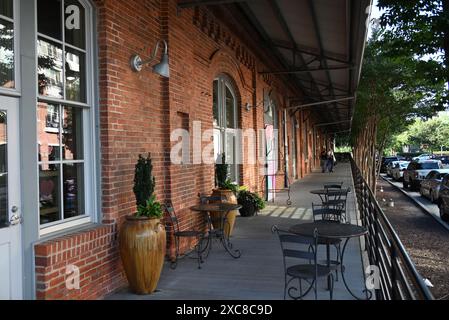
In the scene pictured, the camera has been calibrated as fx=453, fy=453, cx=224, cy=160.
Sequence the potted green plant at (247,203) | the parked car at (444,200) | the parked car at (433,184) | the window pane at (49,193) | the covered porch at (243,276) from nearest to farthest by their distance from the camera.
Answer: the window pane at (49,193), the covered porch at (243,276), the potted green plant at (247,203), the parked car at (444,200), the parked car at (433,184)

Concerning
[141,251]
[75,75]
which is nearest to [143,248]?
[141,251]

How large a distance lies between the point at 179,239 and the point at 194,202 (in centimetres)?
97

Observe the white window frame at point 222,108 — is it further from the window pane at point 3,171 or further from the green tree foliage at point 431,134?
the green tree foliage at point 431,134

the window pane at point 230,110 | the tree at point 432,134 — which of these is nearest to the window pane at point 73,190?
the window pane at point 230,110

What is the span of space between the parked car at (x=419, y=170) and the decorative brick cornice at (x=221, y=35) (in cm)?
1618

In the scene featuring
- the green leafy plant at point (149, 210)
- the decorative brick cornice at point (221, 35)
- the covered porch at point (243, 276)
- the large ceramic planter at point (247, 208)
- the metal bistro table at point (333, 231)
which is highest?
the decorative brick cornice at point (221, 35)

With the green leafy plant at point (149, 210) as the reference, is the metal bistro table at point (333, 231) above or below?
below

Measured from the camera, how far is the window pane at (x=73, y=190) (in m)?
4.64

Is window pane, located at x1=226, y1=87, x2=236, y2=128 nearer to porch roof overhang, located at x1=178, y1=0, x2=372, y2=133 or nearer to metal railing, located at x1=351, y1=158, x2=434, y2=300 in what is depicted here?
porch roof overhang, located at x1=178, y1=0, x2=372, y2=133

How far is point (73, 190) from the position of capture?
15.6ft

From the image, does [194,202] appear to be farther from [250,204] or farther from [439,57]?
[439,57]

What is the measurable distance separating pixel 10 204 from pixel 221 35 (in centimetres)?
630

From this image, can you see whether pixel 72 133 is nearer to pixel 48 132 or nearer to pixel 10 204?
pixel 48 132

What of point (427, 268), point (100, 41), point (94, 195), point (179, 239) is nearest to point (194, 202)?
point (179, 239)
